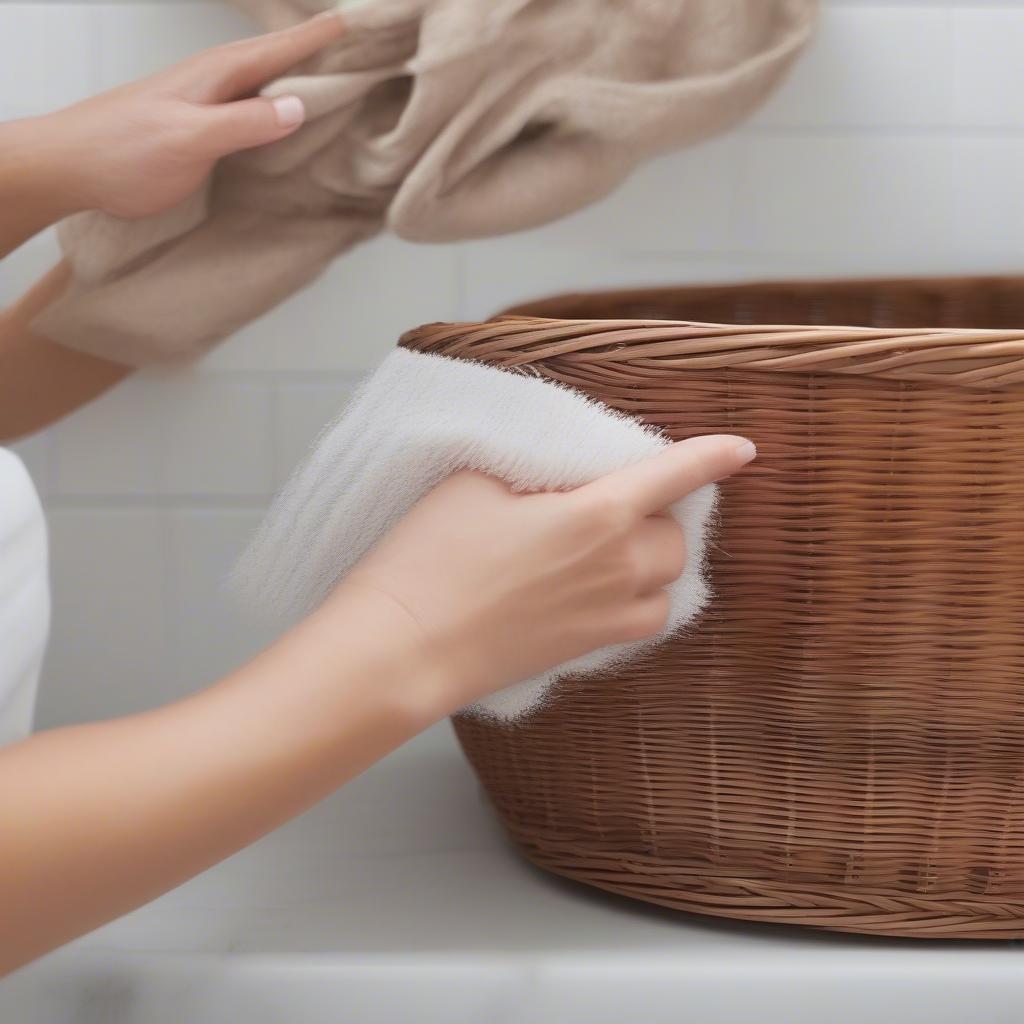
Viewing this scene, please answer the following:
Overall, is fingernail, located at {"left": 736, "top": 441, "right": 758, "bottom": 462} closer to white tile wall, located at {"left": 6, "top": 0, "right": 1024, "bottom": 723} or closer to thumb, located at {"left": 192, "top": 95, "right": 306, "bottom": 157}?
thumb, located at {"left": 192, "top": 95, "right": 306, "bottom": 157}

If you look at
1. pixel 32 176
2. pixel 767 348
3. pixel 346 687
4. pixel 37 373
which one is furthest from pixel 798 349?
pixel 37 373

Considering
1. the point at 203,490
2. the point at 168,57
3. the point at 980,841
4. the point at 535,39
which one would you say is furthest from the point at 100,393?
the point at 980,841

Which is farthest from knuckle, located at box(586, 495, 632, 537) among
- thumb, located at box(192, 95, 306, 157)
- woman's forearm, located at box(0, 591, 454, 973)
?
thumb, located at box(192, 95, 306, 157)

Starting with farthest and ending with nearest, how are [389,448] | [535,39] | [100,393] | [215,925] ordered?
[100,393]
[535,39]
[215,925]
[389,448]

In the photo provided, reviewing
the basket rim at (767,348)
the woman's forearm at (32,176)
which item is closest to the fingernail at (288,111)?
the woman's forearm at (32,176)

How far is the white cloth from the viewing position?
0.53 meters

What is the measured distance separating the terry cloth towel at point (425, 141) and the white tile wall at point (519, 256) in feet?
0.70

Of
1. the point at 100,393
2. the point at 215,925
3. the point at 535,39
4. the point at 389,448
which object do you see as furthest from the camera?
the point at 100,393

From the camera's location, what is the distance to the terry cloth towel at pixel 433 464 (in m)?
0.60

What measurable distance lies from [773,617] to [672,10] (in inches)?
19.4

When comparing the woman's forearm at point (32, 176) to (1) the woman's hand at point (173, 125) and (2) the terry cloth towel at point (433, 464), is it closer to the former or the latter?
(1) the woman's hand at point (173, 125)

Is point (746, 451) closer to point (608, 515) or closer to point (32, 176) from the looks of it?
point (608, 515)

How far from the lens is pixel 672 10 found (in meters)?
0.88

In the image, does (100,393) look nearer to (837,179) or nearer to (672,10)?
(672,10)
